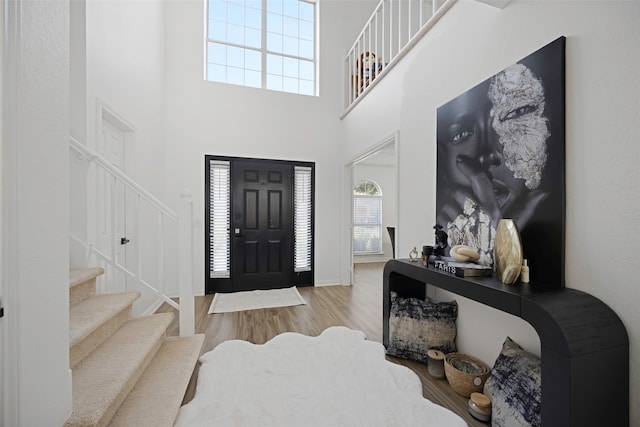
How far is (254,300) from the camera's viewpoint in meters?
3.60

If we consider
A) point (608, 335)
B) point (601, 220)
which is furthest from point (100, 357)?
point (601, 220)

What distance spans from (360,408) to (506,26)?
2.51 m

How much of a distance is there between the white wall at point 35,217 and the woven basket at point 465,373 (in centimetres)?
208

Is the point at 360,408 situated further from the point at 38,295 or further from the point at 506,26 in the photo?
the point at 506,26

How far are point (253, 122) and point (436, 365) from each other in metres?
3.85

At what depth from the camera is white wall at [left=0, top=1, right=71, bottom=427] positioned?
0.85 metres

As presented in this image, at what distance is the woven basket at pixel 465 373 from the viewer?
167cm

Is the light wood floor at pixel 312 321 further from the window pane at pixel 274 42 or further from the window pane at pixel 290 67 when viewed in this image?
the window pane at pixel 274 42

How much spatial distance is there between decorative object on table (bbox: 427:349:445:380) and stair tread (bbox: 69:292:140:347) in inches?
86.0

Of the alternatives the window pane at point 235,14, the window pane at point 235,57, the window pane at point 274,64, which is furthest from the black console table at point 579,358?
the window pane at point 235,14

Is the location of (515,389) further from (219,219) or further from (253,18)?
(253,18)

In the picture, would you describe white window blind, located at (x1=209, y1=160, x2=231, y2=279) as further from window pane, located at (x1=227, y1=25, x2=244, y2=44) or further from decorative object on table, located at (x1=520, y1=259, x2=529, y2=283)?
decorative object on table, located at (x1=520, y1=259, x2=529, y2=283)

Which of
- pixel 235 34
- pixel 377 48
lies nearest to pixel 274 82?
pixel 235 34

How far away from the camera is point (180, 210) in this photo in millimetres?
2219
